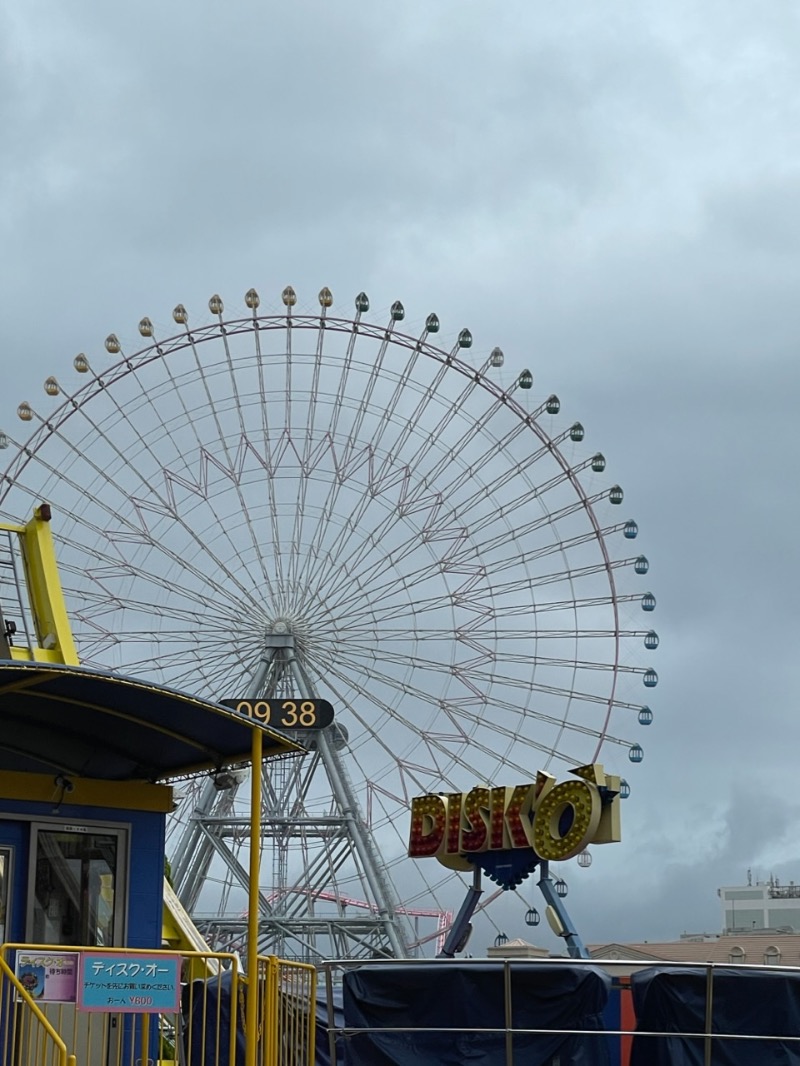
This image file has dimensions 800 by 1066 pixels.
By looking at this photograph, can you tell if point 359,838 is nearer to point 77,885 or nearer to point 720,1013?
point 77,885

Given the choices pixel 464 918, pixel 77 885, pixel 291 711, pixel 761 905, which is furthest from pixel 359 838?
pixel 761 905

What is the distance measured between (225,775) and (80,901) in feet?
5.24

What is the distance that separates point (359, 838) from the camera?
38125mm

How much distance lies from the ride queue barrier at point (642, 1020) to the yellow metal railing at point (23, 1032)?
3105mm

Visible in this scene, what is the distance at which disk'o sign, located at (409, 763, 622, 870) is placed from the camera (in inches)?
1116

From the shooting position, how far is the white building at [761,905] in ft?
381

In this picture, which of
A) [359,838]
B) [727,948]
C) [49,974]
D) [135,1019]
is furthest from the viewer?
[727,948]

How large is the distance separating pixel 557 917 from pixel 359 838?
948 centimetres

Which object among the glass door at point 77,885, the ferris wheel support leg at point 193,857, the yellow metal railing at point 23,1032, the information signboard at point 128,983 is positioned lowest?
the yellow metal railing at point 23,1032

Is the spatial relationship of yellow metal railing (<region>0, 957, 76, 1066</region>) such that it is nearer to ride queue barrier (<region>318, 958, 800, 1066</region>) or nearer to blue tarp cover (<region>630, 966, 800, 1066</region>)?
ride queue barrier (<region>318, 958, 800, 1066</region>)

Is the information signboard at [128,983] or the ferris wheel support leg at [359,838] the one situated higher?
the ferris wheel support leg at [359,838]

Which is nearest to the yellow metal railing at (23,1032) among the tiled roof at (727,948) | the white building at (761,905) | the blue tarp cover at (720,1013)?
the blue tarp cover at (720,1013)

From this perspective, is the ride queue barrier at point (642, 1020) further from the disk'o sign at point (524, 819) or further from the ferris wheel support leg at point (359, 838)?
the ferris wheel support leg at point (359, 838)

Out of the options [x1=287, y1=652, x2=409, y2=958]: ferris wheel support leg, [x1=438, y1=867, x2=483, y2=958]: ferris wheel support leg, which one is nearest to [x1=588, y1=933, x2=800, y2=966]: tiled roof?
[x1=287, y1=652, x2=409, y2=958]: ferris wheel support leg
